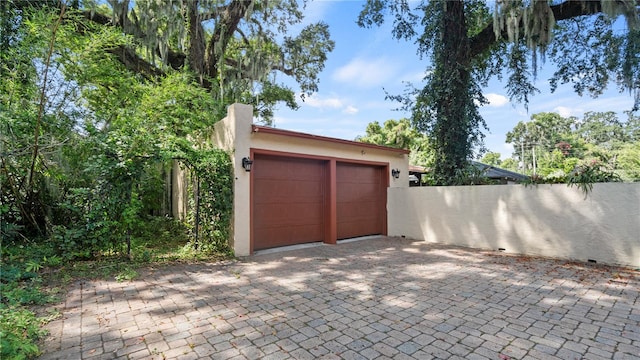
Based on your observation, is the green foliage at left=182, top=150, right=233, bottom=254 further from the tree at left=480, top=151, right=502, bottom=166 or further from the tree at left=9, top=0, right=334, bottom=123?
the tree at left=480, top=151, right=502, bottom=166

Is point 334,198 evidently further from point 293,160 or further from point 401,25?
point 401,25

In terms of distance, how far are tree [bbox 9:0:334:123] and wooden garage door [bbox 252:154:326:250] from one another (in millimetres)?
4501

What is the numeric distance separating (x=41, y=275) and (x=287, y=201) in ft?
13.4

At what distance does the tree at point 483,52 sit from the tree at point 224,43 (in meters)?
3.32

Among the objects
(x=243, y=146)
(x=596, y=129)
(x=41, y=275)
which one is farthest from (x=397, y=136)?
(x=596, y=129)

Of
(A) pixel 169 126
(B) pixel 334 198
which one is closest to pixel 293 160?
(B) pixel 334 198

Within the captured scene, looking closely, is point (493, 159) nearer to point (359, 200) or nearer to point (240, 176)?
point (359, 200)

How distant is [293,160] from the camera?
6.68 m

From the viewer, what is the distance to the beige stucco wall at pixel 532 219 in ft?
16.1

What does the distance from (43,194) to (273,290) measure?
474 centimetres

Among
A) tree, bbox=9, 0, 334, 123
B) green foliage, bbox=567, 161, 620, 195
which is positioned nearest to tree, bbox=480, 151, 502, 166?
tree, bbox=9, 0, 334, 123

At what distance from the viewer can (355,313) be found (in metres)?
3.01

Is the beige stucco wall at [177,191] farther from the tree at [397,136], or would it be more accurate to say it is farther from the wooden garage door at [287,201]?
the tree at [397,136]

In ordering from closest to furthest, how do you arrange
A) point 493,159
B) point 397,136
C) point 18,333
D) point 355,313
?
point 18,333 < point 355,313 < point 397,136 < point 493,159
